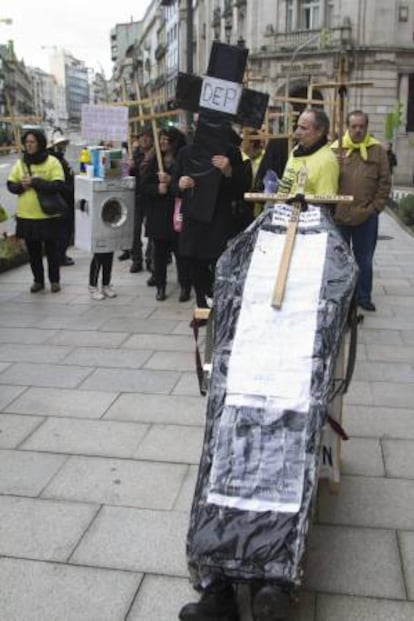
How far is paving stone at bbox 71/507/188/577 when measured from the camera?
2988 millimetres

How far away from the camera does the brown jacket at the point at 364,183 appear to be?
6945mm

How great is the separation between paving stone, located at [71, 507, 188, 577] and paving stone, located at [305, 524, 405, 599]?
56cm

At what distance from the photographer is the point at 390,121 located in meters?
31.1

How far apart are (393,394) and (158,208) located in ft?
12.5

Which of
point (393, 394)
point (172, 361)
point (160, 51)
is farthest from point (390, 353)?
point (160, 51)

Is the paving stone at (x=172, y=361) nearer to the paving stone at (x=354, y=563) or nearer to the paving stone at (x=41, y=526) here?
the paving stone at (x=41, y=526)

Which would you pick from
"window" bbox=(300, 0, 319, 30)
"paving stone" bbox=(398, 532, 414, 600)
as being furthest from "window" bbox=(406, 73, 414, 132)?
"paving stone" bbox=(398, 532, 414, 600)

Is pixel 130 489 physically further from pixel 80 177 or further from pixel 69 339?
pixel 80 177

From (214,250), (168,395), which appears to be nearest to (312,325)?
(168,395)

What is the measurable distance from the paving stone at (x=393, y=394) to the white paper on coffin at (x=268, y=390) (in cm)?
196

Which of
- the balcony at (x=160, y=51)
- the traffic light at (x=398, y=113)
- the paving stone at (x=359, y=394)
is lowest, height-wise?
the paving stone at (x=359, y=394)

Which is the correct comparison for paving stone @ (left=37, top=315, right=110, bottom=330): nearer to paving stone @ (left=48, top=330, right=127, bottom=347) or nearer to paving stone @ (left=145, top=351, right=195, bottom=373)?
paving stone @ (left=48, top=330, right=127, bottom=347)

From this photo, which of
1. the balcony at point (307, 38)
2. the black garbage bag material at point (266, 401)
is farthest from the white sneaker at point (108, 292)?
the balcony at point (307, 38)

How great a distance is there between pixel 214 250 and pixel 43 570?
393 cm
